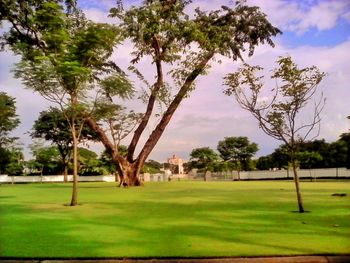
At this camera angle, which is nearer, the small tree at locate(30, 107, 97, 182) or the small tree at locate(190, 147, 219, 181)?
the small tree at locate(30, 107, 97, 182)

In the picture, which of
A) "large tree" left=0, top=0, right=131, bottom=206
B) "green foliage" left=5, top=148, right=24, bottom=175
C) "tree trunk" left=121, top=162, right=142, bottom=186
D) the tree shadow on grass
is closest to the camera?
the tree shadow on grass

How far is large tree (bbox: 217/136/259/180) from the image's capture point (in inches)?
2063

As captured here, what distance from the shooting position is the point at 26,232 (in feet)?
25.7

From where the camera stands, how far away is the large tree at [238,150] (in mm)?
52406

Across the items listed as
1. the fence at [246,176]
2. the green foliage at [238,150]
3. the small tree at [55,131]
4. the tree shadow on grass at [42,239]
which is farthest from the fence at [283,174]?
the tree shadow on grass at [42,239]

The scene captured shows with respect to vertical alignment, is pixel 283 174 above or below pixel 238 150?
below

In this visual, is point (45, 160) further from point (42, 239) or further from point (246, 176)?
point (42, 239)

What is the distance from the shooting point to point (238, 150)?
54.3 m

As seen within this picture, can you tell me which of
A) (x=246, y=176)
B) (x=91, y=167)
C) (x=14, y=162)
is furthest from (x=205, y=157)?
(x=14, y=162)

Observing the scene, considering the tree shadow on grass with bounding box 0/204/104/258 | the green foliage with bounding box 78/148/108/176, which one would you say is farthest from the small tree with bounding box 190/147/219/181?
the tree shadow on grass with bounding box 0/204/104/258

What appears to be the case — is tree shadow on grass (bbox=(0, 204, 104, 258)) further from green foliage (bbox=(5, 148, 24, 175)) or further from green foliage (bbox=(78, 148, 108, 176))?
green foliage (bbox=(78, 148, 108, 176))

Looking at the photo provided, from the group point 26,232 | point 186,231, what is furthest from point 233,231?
point 26,232

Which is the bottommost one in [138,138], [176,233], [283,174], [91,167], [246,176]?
[176,233]

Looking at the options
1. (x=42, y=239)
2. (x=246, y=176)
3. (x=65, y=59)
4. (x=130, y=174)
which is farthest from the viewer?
(x=246, y=176)
